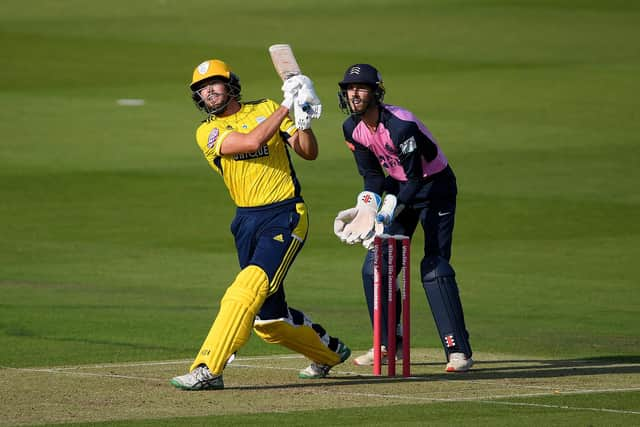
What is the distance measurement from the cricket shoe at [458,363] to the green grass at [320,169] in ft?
4.27

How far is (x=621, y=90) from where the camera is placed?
98.2 feet

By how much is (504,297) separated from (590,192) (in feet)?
22.9

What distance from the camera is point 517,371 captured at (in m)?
10.5

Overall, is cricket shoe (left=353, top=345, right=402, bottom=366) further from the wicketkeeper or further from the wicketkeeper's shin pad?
the wicketkeeper's shin pad

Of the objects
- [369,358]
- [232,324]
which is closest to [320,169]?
[369,358]

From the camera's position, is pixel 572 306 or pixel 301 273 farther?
pixel 301 273

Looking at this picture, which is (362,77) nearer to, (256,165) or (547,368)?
(256,165)

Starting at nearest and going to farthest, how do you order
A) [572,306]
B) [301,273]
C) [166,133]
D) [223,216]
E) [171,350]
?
1. [171,350]
2. [572,306]
3. [301,273]
4. [223,216]
5. [166,133]

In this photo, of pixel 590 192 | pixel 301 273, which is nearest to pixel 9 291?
pixel 301 273

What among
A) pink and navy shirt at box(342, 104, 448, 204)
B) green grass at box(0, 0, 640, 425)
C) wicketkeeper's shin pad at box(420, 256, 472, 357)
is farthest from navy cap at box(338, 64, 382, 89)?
green grass at box(0, 0, 640, 425)

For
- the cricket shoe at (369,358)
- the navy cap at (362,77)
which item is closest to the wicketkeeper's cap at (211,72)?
the navy cap at (362,77)

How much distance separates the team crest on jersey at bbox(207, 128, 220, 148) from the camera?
31.7 feet

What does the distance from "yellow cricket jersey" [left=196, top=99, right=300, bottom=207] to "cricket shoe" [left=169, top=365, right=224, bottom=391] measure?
3.64 feet

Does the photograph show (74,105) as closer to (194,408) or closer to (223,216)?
(223,216)
